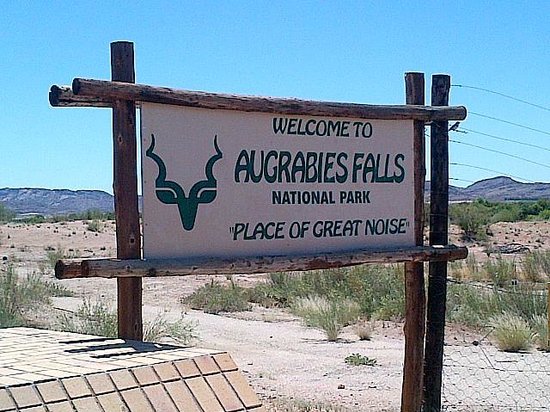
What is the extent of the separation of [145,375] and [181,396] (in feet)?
0.70

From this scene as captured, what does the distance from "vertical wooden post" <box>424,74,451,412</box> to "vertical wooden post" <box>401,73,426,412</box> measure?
0.12 metres

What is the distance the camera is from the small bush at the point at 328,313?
587 inches

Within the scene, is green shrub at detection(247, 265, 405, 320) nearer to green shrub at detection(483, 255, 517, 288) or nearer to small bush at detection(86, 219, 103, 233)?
green shrub at detection(483, 255, 517, 288)

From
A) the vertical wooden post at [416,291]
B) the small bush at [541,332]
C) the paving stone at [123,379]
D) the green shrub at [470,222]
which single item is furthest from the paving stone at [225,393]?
the green shrub at [470,222]

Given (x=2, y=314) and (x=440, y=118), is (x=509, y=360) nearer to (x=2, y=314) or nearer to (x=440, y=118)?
(x=440, y=118)

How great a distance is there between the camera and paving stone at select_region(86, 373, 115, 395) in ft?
14.8

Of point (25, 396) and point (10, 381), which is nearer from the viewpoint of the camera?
point (25, 396)

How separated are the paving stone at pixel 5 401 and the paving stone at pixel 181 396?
35.5 inches

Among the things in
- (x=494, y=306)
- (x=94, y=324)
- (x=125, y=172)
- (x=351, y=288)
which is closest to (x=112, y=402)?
(x=125, y=172)

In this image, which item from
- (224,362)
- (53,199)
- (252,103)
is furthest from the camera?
(53,199)

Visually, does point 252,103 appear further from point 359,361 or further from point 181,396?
point 359,361

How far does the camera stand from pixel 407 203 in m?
8.16

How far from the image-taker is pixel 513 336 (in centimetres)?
1280

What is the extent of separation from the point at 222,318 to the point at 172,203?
11.2m
